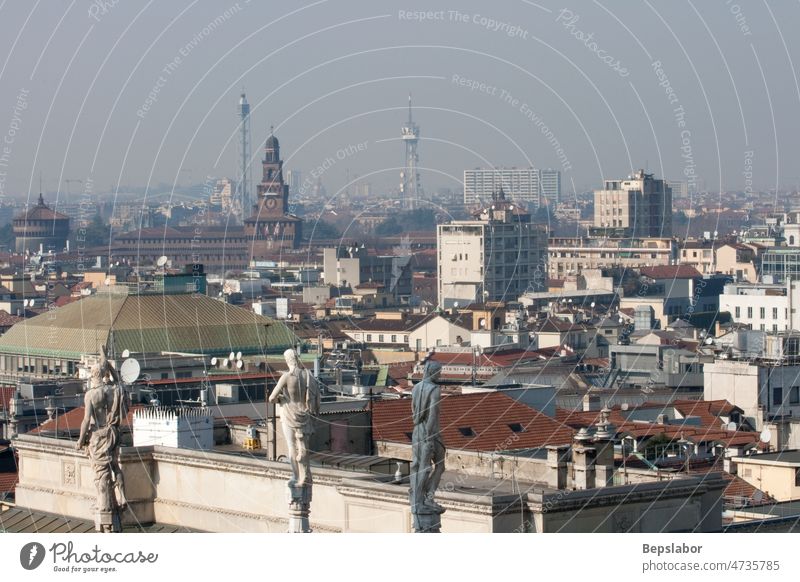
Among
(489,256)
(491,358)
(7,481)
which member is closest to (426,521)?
(7,481)

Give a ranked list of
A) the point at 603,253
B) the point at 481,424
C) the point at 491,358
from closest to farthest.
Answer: the point at 481,424 → the point at 491,358 → the point at 603,253

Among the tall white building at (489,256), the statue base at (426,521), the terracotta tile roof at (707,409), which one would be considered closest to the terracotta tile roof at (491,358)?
the terracotta tile roof at (707,409)

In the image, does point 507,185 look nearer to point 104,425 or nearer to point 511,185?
point 511,185

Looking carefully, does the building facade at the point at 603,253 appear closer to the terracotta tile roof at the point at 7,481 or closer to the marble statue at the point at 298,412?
the terracotta tile roof at the point at 7,481

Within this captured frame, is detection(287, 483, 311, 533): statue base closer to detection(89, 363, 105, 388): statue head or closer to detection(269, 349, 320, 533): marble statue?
detection(269, 349, 320, 533): marble statue

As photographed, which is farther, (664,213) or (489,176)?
(489,176)
